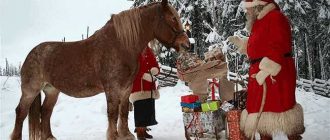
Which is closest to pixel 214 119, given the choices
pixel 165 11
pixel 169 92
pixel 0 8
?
pixel 165 11

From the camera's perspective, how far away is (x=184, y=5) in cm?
1830

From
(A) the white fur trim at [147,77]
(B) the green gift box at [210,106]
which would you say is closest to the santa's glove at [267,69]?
(B) the green gift box at [210,106]

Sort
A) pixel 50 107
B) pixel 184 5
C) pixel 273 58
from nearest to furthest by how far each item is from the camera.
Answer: pixel 273 58
pixel 50 107
pixel 184 5

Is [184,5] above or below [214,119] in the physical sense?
above

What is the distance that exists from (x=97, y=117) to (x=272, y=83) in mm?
6329

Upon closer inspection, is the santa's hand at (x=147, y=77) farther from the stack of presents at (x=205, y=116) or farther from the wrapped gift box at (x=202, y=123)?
the wrapped gift box at (x=202, y=123)

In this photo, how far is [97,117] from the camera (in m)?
9.20

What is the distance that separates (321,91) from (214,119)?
15.5m

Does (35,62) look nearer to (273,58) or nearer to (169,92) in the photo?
(273,58)

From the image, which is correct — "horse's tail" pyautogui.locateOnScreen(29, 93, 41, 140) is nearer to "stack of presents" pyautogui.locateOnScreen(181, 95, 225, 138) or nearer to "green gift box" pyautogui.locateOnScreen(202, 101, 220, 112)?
"stack of presents" pyautogui.locateOnScreen(181, 95, 225, 138)

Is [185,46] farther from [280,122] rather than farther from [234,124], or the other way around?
[280,122]

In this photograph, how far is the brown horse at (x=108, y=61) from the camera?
14.9 feet

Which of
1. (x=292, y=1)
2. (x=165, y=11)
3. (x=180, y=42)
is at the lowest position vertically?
(x=180, y=42)

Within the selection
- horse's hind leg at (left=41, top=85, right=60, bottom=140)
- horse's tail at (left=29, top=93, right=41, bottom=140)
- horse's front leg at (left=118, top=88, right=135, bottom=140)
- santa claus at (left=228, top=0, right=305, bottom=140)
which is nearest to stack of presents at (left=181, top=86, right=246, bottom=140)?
horse's front leg at (left=118, top=88, right=135, bottom=140)
